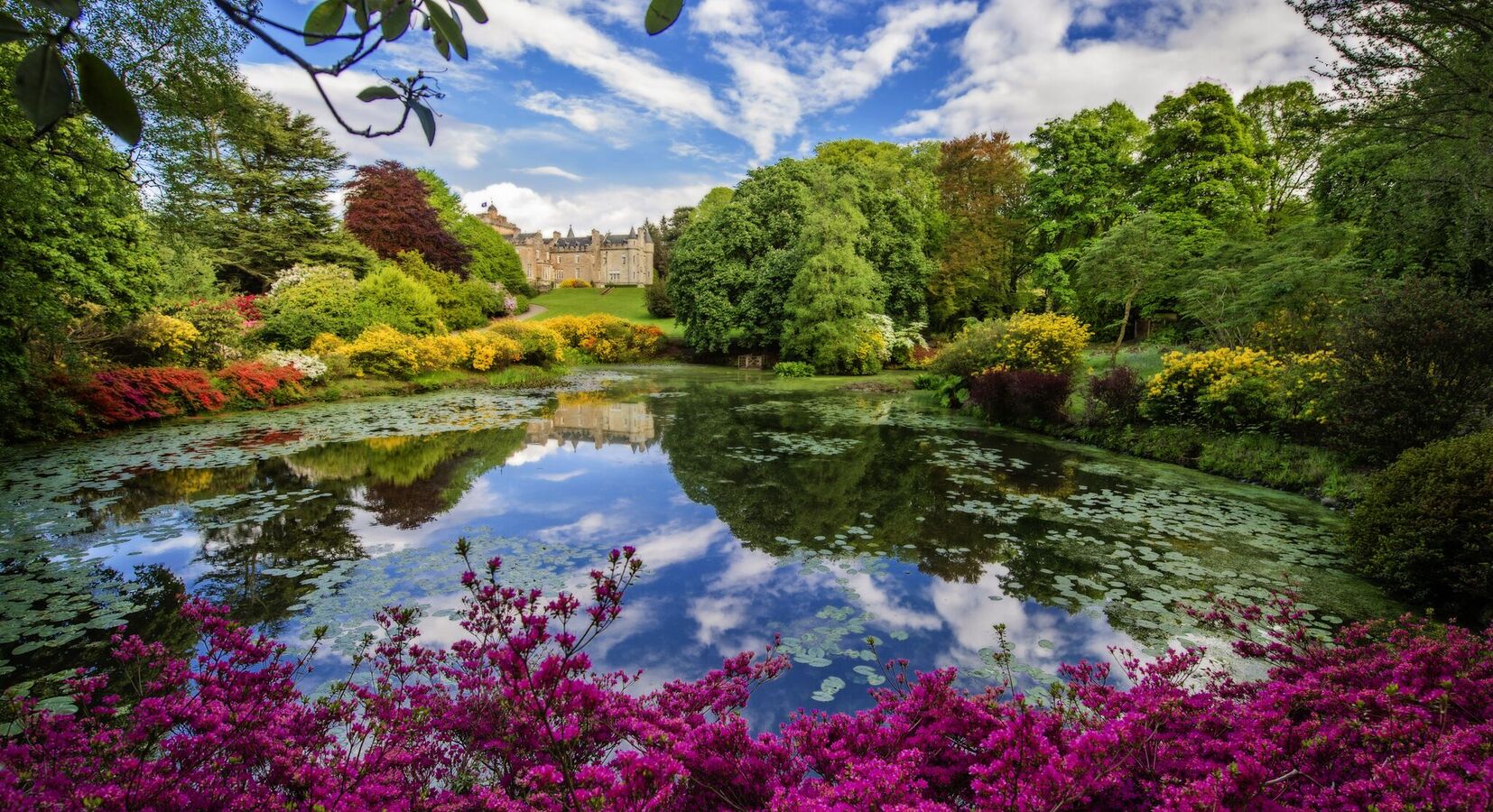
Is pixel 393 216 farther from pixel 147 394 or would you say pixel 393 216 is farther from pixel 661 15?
pixel 661 15

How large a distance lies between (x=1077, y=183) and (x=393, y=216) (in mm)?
29408

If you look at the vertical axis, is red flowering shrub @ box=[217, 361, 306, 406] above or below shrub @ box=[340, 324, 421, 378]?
below

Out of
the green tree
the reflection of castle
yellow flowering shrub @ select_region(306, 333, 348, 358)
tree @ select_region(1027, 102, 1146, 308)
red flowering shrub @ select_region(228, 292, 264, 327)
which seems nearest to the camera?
the reflection of castle

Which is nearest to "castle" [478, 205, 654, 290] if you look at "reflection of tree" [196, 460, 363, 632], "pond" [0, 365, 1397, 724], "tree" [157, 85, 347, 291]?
"tree" [157, 85, 347, 291]

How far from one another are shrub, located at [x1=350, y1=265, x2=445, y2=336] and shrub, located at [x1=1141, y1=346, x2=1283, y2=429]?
19.4m

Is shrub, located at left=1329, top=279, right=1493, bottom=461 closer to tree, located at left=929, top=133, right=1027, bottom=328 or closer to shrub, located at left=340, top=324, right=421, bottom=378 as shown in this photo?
shrub, located at left=340, top=324, right=421, bottom=378

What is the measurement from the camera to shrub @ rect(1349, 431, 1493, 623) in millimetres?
4293

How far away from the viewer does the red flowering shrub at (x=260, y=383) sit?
1252cm

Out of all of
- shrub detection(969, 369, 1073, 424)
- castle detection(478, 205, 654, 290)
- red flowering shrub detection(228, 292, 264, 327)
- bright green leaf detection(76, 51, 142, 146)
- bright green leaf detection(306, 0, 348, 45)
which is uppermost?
castle detection(478, 205, 654, 290)

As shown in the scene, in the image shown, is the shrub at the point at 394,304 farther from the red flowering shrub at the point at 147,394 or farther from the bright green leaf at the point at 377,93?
the bright green leaf at the point at 377,93

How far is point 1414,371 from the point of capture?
20.5 feet

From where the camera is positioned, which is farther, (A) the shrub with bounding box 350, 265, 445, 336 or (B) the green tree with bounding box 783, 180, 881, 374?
(B) the green tree with bounding box 783, 180, 881, 374

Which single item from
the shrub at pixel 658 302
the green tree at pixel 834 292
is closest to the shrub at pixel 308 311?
the green tree at pixel 834 292

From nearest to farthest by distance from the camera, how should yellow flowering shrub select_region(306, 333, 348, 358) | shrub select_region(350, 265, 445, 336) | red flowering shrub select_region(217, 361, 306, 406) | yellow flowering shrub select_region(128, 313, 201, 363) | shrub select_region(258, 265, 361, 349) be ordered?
yellow flowering shrub select_region(128, 313, 201, 363), red flowering shrub select_region(217, 361, 306, 406), yellow flowering shrub select_region(306, 333, 348, 358), shrub select_region(258, 265, 361, 349), shrub select_region(350, 265, 445, 336)
